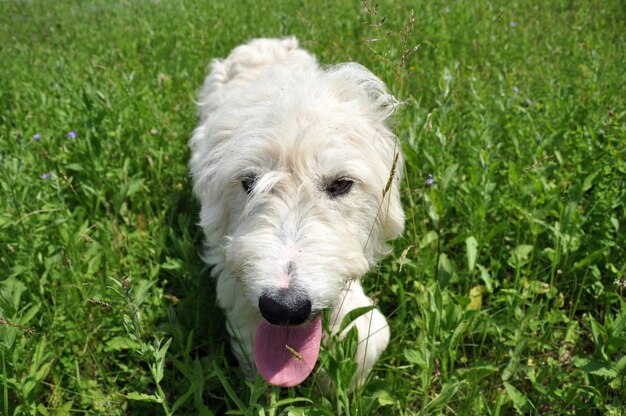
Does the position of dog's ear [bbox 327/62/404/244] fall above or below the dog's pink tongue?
above

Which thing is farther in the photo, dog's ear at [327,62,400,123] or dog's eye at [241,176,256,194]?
dog's ear at [327,62,400,123]

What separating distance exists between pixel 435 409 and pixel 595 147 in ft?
9.01

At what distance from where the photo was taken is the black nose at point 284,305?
82.2 inches

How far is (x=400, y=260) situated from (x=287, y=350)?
0.77 meters

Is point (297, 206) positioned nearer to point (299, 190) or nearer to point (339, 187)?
point (299, 190)

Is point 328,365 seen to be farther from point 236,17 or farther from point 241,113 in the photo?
point 236,17

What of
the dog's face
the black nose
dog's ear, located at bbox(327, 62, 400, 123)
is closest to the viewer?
the black nose

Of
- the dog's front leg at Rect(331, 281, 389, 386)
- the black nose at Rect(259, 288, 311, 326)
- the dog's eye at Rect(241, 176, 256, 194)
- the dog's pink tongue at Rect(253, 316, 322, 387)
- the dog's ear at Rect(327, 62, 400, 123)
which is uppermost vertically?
the dog's ear at Rect(327, 62, 400, 123)

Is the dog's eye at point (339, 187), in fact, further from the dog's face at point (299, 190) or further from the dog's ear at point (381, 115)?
the dog's ear at point (381, 115)

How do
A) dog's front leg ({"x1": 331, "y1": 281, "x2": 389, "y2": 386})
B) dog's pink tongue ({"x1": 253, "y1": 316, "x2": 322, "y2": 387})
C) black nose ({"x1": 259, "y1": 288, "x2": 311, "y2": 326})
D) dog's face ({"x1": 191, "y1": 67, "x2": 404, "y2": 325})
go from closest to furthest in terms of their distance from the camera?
black nose ({"x1": 259, "y1": 288, "x2": 311, "y2": 326}) → dog's face ({"x1": 191, "y1": 67, "x2": 404, "y2": 325}) → dog's pink tongue ({"x1": 253, "y1": 316, "x2": 322, "y2": 387}) → dog's front leg ({"x1": 331, "y1": 281, "x2": 389, "y2": 386})

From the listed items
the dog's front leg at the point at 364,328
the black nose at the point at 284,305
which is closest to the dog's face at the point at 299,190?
the black nose at the point at 284,305

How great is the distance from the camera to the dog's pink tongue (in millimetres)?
2482

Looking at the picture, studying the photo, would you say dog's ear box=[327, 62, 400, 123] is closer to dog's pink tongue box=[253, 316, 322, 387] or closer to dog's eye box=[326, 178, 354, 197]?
dog's eye box=[326, 178, 354, 197]

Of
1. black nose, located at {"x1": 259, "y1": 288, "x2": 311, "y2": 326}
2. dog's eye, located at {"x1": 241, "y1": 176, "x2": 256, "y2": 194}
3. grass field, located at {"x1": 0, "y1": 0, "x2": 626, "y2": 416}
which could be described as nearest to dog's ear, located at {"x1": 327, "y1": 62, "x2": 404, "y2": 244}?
grass field, located at {"x1": 0, "y1": 0, "x2": 626, "y2": 416}
